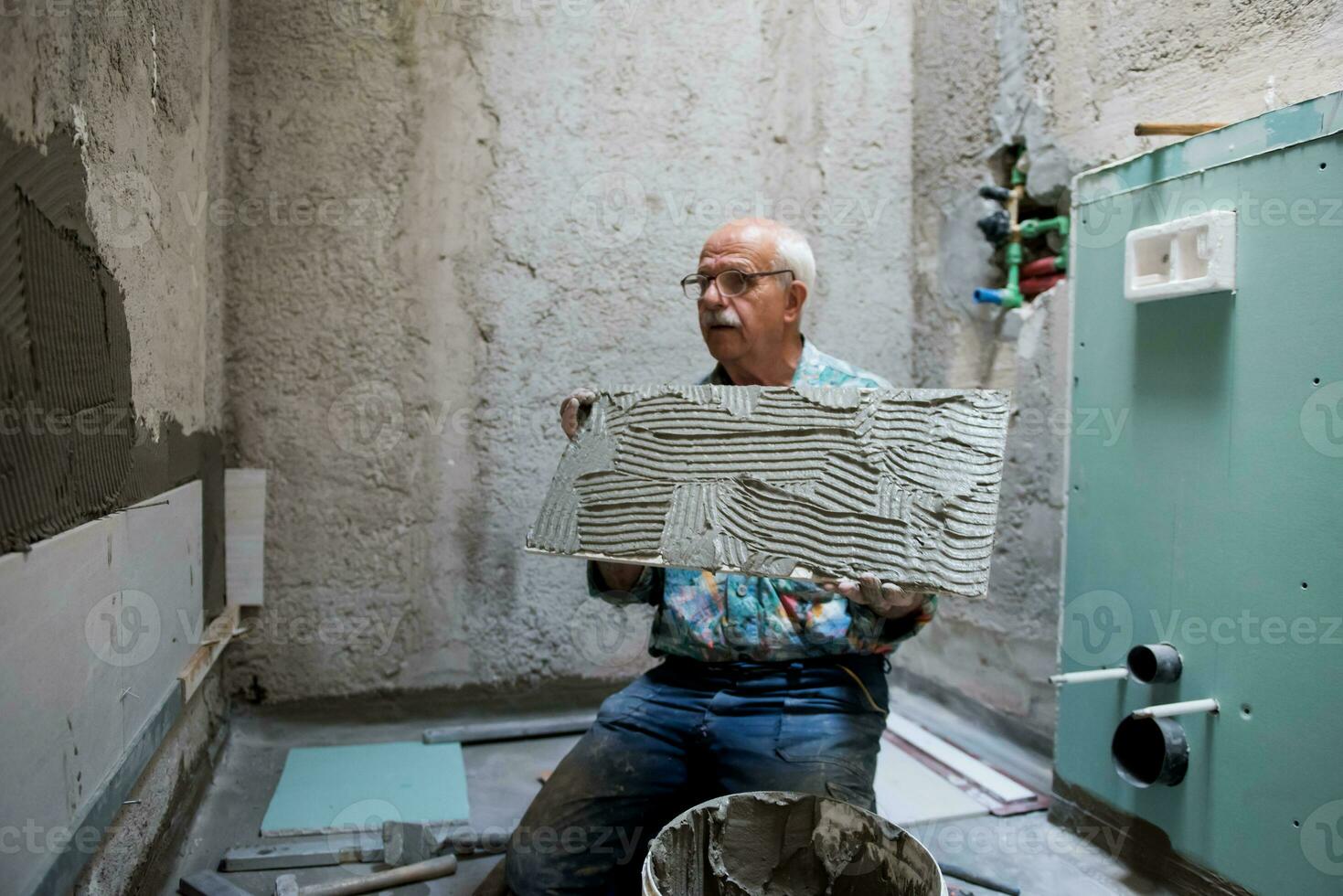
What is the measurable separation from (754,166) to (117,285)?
1781 mm

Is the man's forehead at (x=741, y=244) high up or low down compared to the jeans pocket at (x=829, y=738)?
up

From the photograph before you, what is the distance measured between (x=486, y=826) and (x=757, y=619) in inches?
31.8

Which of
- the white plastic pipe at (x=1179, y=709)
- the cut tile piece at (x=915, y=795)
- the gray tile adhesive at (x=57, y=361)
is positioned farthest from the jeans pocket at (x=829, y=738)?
the gray tile adhesive at (x=57, y=361)

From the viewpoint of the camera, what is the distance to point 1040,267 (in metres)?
2.32

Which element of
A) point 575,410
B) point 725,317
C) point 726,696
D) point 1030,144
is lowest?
point 726,696

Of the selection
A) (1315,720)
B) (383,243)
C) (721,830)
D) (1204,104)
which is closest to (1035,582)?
(1315,720)

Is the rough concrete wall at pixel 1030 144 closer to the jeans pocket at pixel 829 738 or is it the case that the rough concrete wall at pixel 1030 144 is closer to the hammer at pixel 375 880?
the jeans pocket at pixel 829 738

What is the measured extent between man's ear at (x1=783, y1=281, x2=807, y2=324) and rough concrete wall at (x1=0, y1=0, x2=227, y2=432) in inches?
47.5

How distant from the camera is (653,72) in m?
2.57

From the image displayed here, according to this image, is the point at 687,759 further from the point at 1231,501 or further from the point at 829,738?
the point at 1231,501

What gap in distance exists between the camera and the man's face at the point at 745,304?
1.78m

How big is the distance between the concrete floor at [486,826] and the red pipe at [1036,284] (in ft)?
4.01

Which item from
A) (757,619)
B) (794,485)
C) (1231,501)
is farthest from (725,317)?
(1231,501)

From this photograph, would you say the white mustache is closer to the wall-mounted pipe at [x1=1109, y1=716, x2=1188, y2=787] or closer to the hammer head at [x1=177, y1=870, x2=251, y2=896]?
the wall-mounted pipe at [x1=1109, y1=716, x2=1188, y2=787]
